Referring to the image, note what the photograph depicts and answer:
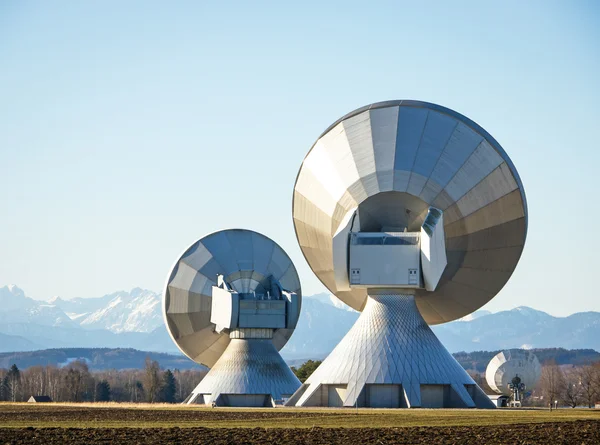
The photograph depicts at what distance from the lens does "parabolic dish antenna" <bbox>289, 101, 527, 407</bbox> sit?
53719 millimetres

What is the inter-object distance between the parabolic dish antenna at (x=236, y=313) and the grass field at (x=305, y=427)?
51.9 ft

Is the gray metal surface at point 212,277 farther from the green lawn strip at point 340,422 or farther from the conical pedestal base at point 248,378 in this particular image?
the green lawn strip at point 340,422

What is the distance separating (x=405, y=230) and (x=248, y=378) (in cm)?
1579

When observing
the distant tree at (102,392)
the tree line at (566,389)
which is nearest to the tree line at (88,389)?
the distant tree at (102,392)

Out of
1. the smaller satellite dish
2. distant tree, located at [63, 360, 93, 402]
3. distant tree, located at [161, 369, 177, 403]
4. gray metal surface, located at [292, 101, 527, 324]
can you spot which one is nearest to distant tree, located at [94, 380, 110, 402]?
distant tree, located at [63, 360, 93, 402]

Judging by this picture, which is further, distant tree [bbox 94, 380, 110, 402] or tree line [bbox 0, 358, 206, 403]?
distant tree [bbox 94, 380, 110, 402]

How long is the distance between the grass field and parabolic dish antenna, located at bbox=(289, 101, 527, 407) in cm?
394

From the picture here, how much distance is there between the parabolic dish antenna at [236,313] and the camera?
217 feet

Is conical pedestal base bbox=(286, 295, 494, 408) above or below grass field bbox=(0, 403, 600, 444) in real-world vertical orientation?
above

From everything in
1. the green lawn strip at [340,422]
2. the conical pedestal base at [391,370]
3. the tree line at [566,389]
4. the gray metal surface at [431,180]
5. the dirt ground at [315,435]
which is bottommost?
the dirt ground at [315,435]

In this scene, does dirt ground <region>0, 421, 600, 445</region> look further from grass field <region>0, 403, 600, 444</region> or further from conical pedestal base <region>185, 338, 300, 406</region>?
conical pedestal base <region>185, 338, 300, 406</region>

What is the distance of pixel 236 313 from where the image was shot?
65.9 metres

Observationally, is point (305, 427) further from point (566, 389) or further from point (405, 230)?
point (566, 389)

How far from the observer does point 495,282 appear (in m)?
58.8
